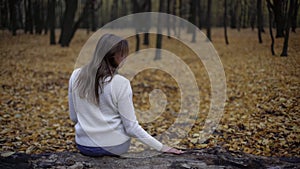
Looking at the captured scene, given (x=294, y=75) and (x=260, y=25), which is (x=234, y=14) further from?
(x=294, y=75)

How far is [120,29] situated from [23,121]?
50.7 ft

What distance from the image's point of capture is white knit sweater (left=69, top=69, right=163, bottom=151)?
2455mm

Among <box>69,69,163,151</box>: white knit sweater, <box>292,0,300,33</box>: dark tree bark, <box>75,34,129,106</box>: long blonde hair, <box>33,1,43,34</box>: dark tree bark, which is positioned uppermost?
<box>292,0,300,33</box>: dark tree bark

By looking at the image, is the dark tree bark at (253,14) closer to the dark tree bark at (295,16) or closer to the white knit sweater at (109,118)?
the dark tree bark at (295,16)

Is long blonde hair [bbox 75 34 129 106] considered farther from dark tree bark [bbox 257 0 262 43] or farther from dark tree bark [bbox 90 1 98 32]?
dark tree bark [bbox 90 1 98 32]

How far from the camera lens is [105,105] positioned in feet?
8.38

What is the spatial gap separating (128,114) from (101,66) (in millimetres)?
437

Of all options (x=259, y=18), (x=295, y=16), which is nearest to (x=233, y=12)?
(x=259, y=18)

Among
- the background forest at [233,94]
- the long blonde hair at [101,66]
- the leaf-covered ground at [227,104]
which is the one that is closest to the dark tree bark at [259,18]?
the background forest at [233,94]

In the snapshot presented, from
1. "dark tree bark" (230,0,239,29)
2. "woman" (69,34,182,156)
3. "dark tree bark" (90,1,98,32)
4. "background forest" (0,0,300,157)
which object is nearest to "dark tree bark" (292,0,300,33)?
"background forest" (0,0,300,157)

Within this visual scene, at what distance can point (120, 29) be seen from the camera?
1995cm

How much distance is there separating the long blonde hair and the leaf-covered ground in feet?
6.05

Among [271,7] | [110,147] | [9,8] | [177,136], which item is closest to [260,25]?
[271,7]

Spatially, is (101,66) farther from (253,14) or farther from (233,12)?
(233,12)
